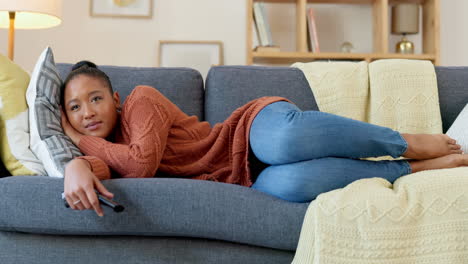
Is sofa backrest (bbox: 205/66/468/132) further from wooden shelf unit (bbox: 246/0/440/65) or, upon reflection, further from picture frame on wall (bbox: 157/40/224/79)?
picture frame on wall (bbox: 157/40/224/79)

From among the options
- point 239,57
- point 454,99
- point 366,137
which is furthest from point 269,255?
point 239,57

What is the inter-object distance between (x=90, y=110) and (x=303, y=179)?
646 mm

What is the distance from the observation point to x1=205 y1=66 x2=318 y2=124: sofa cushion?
1942 mm

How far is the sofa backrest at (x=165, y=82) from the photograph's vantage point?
193 centimetres

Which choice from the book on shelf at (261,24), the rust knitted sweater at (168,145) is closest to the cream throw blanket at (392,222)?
the rust knitted sweater at (168,145)

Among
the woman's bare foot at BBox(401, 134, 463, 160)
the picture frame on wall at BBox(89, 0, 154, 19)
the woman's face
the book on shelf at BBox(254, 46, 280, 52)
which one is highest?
the picture frame on wall at BBox(89, 0, 154, 19)

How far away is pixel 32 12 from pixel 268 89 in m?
1.27

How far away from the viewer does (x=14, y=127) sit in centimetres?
152

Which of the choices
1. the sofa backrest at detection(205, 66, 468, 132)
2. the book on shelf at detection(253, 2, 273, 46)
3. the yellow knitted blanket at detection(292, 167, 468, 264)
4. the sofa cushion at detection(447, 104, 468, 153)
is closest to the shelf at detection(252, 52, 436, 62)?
the book on shelf at detection(253, 2, 273, 46)

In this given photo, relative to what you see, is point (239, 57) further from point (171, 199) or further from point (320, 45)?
point (171, 199)

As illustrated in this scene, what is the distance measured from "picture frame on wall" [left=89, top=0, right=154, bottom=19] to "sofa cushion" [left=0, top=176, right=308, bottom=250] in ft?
6.85

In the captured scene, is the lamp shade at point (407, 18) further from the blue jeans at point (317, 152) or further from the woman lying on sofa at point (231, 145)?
the blue jeans at point (317, 152)

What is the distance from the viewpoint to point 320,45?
3293mm

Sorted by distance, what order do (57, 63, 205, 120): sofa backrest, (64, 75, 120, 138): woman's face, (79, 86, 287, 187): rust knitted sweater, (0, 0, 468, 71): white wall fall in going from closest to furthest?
(79, 86, 287, 187): rust knitted sweater → (64, 75, 120, 138): woman's face → (57, 63, 205, 120): sofa backrest → (0, 0, 468, 71): white wall
